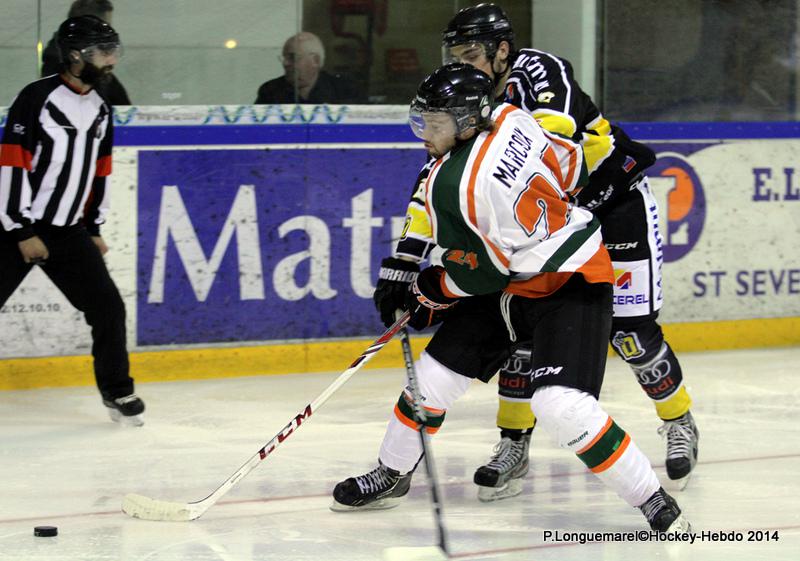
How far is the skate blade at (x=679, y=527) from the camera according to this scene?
296 centimetres

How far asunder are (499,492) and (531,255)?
78 centimetres

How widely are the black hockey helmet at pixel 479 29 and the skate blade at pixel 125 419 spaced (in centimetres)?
161

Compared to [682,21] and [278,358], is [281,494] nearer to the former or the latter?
[278,358]

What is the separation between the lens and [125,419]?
14.0 feet

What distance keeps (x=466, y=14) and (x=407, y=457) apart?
1.07m

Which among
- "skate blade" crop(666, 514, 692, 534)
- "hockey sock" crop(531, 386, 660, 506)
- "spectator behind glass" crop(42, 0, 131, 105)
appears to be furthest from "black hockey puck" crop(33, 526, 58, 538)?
"spectator behind glass" crop(42, 0, 131, 105)

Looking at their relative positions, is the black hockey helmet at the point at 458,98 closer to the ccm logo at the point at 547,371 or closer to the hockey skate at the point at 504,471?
the ccm logo at the point at 547,371

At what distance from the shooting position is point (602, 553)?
2.97 metres

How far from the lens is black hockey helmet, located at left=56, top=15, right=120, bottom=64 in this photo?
4.01 meters

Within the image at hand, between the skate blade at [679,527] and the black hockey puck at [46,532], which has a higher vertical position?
the skate blade at [679,527]

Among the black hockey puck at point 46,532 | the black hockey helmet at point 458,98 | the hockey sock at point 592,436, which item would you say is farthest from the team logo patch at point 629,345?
the black hockey puck at point 46,532

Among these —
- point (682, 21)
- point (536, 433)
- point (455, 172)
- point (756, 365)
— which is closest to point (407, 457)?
point (455, 172)

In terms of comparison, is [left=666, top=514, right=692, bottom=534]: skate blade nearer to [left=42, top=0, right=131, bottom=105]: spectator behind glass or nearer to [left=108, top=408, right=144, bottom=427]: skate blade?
[left=108, top=408, right=144, bottom=427]: skate blade

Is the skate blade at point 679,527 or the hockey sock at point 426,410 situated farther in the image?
the hockey sock at point 426,410
